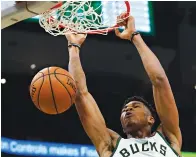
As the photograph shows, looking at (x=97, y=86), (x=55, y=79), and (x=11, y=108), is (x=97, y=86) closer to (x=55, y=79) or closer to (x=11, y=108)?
(x=11, y=108)

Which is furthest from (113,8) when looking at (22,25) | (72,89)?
(22,25)

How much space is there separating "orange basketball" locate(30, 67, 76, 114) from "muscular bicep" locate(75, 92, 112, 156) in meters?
0.16

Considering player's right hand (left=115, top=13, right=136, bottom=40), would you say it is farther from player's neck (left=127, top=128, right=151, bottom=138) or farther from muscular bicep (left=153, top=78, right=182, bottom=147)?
player's neck (left=127, top=128, right=151, bottom=138)

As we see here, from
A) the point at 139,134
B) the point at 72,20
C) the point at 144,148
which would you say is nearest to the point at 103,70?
the point at 72,20

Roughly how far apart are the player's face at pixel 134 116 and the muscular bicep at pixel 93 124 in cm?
12

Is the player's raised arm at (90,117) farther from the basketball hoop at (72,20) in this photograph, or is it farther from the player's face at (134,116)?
the basketball hoop at (72,20)

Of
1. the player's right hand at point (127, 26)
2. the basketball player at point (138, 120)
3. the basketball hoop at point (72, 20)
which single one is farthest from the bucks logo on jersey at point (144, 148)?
the basketball hoop at point (72, 20)

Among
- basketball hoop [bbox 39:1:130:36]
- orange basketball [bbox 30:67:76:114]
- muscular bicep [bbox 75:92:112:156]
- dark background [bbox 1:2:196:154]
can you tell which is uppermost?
basketball hoop [bbox 39:1:130:36]

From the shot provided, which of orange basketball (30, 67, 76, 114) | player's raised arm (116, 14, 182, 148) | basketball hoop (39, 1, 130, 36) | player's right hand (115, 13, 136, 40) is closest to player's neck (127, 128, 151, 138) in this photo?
player's raised arm (116, 14, 182, 148)

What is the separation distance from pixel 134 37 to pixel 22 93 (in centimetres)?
393

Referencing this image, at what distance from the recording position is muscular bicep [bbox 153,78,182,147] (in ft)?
8.92

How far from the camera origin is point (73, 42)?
113 inches

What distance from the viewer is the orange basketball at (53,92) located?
2518mm

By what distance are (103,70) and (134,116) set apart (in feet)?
13.9
